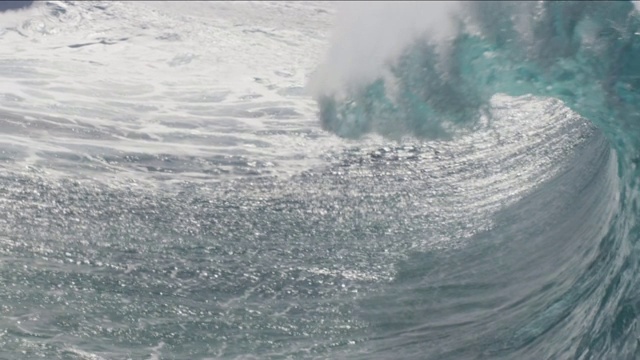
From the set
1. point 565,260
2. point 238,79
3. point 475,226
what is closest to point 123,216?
point 475,226

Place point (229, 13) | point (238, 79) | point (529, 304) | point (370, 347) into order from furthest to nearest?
1. point (229, 13)
2. point (238, 79)
3. point (529, 304)
4. point (370, 347)

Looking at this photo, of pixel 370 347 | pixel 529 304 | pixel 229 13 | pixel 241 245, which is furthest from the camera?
pixel 229 13

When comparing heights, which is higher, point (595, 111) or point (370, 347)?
point (595, 111)

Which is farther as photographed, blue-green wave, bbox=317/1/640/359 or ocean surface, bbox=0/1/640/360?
ocean surface, bbox=0/1/640/360

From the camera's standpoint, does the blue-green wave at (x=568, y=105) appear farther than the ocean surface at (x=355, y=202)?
No

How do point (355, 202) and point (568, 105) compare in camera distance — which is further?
point (355, 202)

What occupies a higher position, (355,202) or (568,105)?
(568,105)

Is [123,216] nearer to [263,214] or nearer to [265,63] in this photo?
[263,214]

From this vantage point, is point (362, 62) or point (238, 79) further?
point (238, 79)
